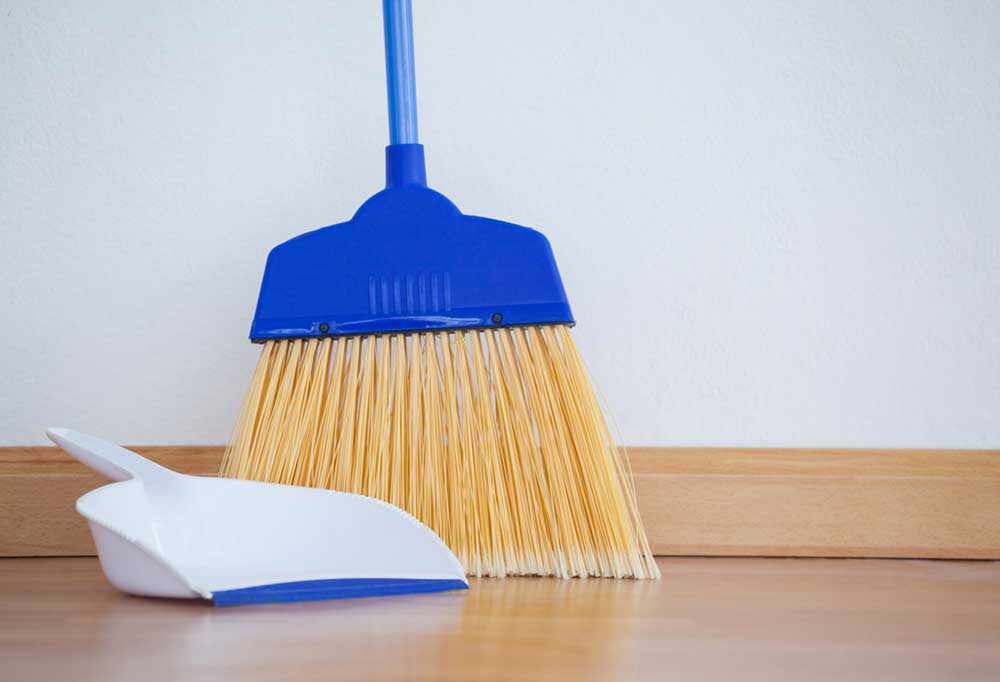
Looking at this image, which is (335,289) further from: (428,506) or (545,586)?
(545,586)

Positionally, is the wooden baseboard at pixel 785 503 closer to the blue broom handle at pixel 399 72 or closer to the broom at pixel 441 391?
the broom at pixel 441 391

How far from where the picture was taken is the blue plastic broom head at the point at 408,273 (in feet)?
→ 2.63

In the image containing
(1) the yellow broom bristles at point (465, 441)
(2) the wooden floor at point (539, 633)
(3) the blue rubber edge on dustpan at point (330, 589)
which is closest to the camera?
(2) the wooden floor at point (539, 633)

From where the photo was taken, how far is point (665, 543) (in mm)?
916

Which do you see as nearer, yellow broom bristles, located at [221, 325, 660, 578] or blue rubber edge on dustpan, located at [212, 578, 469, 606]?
blue rubber edge on dustpan, located at [212, 578, 469, 606]

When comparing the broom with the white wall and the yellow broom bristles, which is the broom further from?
the white wall

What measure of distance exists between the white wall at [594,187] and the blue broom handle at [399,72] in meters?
0.09

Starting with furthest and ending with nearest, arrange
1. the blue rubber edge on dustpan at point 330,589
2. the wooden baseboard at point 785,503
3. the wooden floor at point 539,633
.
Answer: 1. the wooden baseboard at point 785,503
2. the blue rubber edge on dustpan at point 330,589
3. the wooden floor at point 539,633

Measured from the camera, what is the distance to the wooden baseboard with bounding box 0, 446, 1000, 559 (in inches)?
35.3

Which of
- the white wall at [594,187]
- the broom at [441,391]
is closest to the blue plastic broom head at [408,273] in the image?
the broom at [441,391]

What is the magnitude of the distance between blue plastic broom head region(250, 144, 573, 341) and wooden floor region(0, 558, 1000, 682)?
0.73ft

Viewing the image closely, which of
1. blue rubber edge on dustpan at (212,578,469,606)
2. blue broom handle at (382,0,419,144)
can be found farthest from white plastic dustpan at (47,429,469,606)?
blue broom handle at (382,0,419,144)

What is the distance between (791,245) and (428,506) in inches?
16.9

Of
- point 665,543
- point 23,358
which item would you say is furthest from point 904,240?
point 23,358
